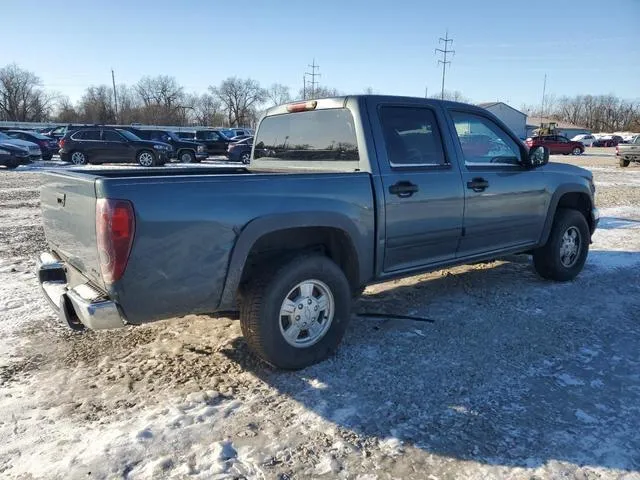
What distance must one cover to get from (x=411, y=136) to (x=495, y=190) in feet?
3.61

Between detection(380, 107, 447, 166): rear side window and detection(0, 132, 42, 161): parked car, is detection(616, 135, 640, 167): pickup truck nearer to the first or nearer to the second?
detection(380, 107, 447, 166): rear side window

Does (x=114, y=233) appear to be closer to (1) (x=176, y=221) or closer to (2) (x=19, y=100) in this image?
(1) (x=176, y=221)

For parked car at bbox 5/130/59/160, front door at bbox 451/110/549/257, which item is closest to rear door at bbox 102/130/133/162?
parked car at bbox 5/130/59/160

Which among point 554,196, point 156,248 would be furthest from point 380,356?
point 554,196

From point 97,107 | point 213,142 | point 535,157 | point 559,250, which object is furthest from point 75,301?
point 97,107

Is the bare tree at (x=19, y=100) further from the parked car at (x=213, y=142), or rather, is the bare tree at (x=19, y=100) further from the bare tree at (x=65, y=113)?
the parked car at (x=213, y=142)

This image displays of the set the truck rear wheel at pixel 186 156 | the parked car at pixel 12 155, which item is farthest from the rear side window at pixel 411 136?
the truck rear wheel at pixel 186 156

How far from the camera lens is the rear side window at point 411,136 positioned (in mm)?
3980

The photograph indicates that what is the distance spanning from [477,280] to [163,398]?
3866 mm

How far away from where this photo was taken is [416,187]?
3.95 meters

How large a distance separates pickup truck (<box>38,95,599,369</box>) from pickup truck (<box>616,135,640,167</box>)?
2489cm

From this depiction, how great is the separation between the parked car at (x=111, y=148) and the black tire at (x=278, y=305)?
60.5 feet

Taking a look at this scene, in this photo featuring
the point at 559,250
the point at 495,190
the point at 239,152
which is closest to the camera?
the point at 495,190

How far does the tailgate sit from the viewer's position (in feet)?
9.40
